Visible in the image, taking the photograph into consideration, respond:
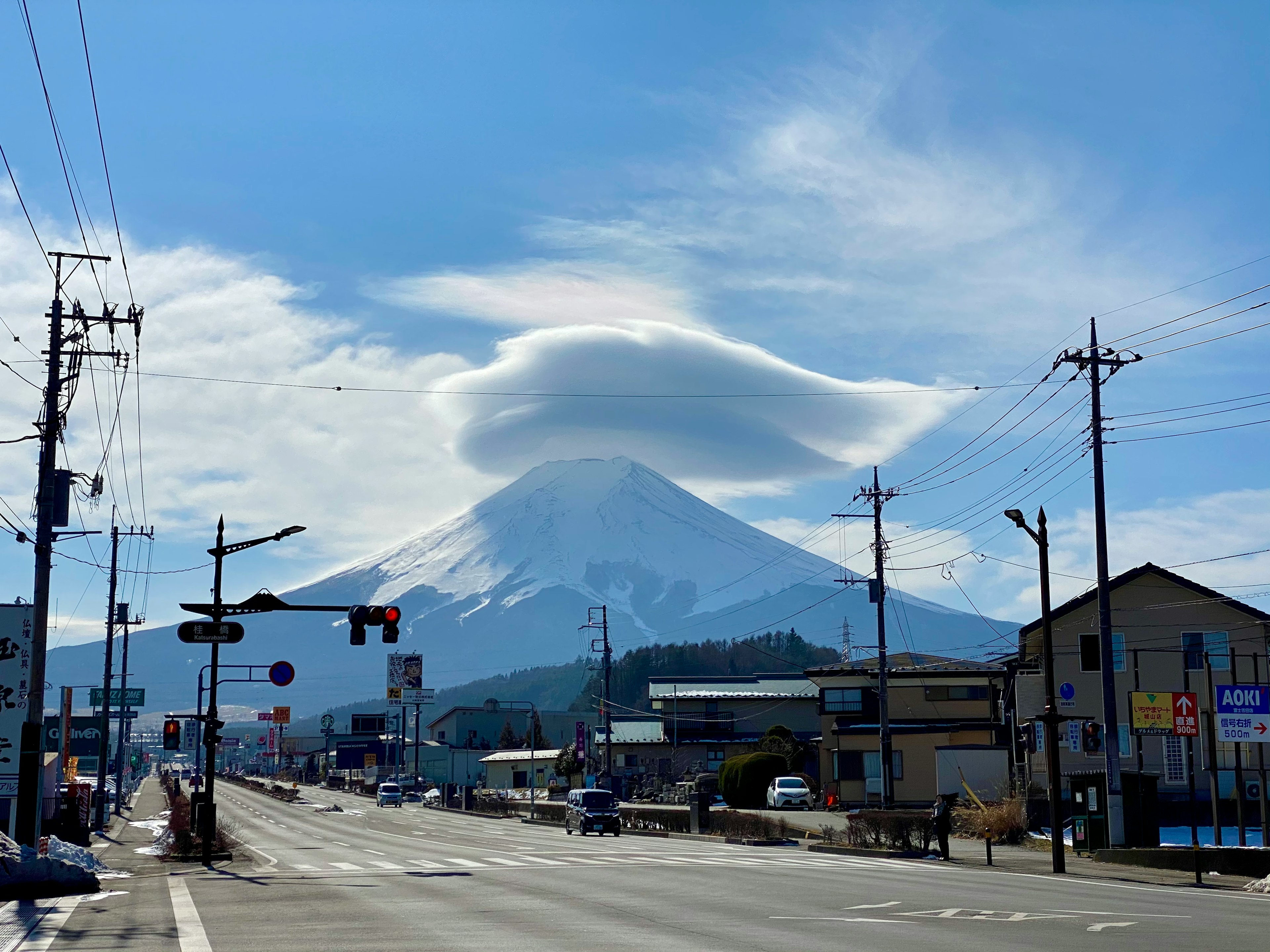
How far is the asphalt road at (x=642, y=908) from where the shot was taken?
14680 mm

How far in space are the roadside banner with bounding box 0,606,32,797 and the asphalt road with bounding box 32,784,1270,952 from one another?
437 centimetres

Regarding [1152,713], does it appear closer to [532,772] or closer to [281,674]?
[281,674]

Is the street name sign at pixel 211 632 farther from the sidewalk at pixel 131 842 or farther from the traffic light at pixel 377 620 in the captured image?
the sidewalk at pixel 131 842

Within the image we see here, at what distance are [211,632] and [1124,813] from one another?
24.0 meters

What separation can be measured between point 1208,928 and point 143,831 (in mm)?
51074

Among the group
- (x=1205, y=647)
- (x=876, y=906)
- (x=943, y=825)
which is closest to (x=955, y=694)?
(x=1205, y=647)

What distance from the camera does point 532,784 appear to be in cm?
8356

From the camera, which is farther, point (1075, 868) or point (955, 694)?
point (955, 694)

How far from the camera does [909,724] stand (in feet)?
226

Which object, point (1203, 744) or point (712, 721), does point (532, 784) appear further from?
point (1203, 744)

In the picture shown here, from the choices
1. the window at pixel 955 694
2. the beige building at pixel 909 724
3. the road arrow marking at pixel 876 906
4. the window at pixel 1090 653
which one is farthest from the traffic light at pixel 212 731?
the window at pixel 955 694

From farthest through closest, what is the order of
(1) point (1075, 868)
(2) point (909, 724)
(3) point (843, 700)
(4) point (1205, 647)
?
(3) point (843, 700)
(2) point (909, 724)
(4) point (1205, 647)
(1) point (1075, 868)

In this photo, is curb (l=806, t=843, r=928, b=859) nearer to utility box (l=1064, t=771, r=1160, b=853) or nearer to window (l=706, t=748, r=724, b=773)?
utility box (l=1064, t=771, r=1160, b=853)

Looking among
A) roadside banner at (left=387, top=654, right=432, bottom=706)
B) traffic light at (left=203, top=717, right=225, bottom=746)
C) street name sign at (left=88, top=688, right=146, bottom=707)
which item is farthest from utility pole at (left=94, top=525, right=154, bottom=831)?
roadside banner at (left=387, top=654, right=432, bottom=706)
